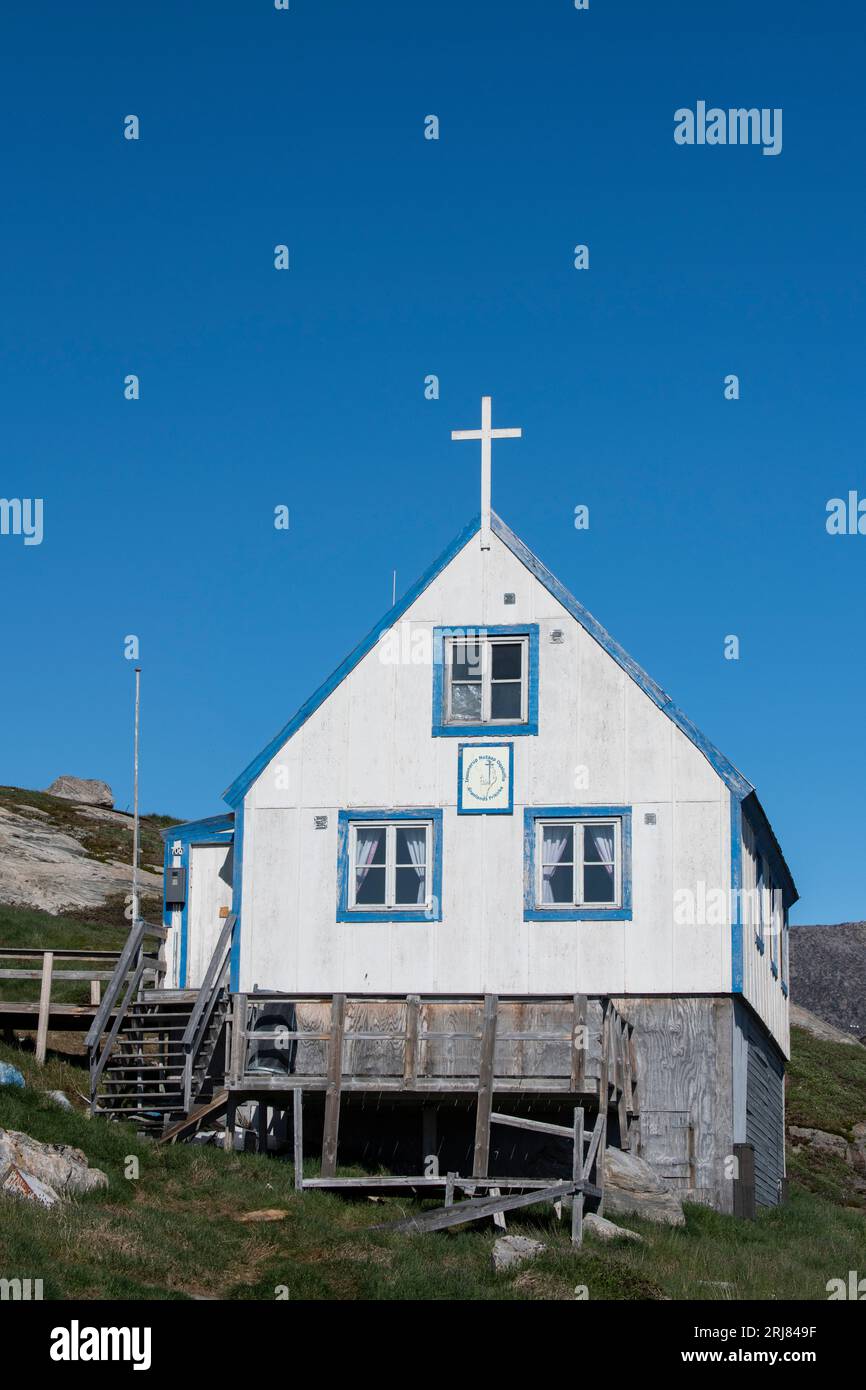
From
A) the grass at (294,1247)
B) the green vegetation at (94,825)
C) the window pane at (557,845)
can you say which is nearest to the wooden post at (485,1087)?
the grass at (294,1247)

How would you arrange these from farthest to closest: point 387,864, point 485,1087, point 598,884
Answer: point 387,864
point 598,884
point 485,1087

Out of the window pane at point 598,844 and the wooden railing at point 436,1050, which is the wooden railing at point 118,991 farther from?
the window pane at point 598,844

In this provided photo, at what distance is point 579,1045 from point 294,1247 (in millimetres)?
6295

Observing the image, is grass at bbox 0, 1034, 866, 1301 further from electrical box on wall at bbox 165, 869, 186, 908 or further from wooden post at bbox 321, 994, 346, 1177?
electrical box on wall at bbox 165, 869, 186, 908

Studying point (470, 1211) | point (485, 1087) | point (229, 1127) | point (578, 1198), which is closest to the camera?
point (578, 1198)

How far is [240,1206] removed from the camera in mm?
22312

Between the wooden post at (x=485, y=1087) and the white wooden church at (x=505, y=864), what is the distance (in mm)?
843

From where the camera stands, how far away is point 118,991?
95.6 feet

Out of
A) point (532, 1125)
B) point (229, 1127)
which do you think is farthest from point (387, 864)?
point (532, 1125)

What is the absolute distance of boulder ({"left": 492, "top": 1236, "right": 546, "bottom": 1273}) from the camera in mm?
19203

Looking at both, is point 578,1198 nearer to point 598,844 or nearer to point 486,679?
point 598,844
